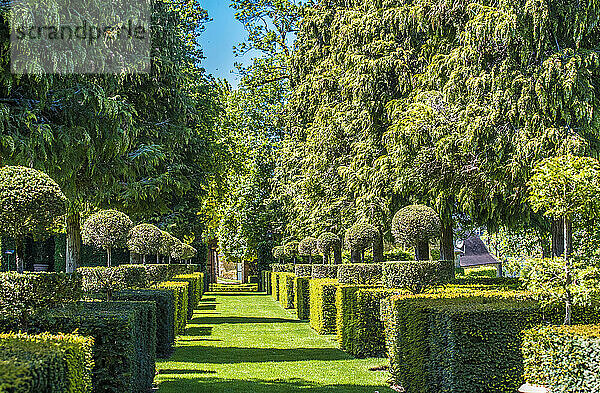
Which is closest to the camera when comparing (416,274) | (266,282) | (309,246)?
(416,274)

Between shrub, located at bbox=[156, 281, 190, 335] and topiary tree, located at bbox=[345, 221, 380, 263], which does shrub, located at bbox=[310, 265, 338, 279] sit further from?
shrub, located at bbox=[156, 281, 190, 335]

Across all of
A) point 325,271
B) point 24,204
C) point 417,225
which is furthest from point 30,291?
point 325,271

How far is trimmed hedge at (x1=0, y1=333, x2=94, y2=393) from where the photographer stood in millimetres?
3631

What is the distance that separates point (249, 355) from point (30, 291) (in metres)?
7.15

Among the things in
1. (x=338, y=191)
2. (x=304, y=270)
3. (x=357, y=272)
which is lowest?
(x=304, y=270)

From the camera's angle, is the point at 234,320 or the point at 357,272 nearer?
the point at 357,272

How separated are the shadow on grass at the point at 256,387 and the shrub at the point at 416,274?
253 centimetres

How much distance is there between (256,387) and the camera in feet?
30.7

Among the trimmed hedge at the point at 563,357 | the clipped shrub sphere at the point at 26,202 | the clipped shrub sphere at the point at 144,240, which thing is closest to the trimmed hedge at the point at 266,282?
the clipped shrub sphere at the point at 144,240

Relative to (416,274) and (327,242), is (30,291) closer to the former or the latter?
(416,274)

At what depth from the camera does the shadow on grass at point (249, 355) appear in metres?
12.1

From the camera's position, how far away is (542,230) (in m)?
17.0

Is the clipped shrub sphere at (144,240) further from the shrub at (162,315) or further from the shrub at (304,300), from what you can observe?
the shrub at (162,315)

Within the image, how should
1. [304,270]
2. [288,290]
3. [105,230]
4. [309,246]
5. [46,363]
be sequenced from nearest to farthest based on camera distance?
[46,363] < [105,230] < [304,270] < [288,290] < [309,246]
